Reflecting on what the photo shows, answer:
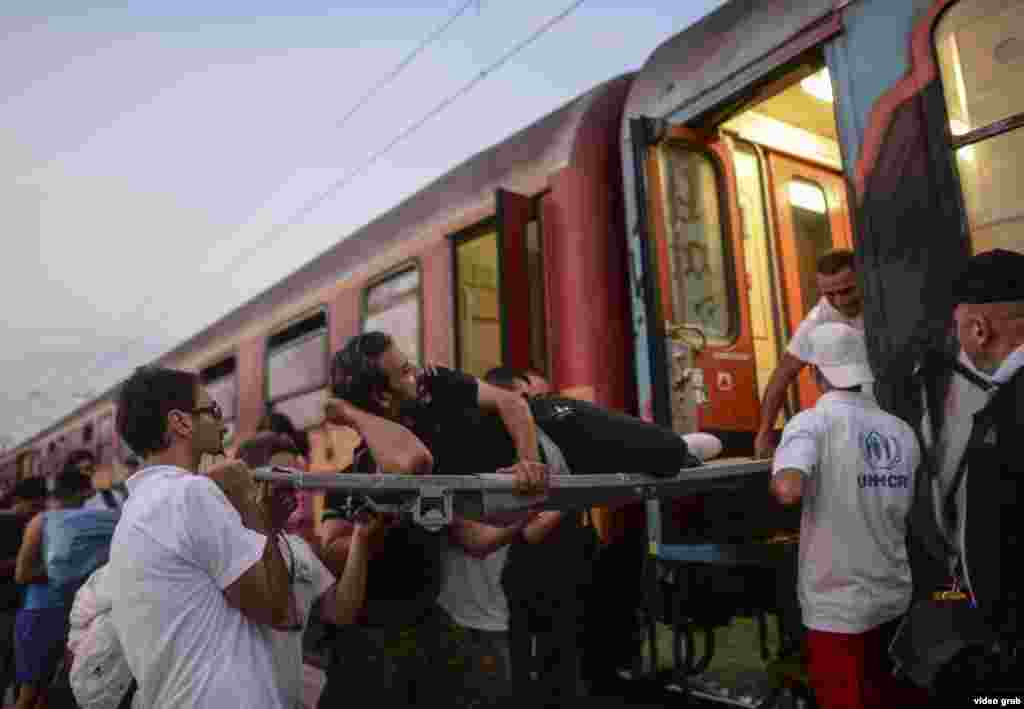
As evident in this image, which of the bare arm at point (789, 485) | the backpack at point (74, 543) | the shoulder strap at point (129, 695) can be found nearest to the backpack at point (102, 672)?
the shoulder strap at point (129, 695)

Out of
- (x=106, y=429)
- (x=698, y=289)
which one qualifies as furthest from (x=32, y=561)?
(x=106, y=429)

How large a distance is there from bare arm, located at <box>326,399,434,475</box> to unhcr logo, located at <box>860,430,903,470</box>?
1.21 meters

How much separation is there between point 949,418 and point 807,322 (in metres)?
0.87

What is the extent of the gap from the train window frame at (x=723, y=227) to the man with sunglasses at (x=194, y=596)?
2339 millimetres

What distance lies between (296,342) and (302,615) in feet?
15.1

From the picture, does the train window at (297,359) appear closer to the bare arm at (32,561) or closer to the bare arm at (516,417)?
the bare arm at (32,561)

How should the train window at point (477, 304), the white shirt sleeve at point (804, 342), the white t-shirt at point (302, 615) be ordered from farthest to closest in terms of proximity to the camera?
the train window at point (477, 304), the white shirt sleeve at point (804, 342), the white t-shirt at point (302, 615)

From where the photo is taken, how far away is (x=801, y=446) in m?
2.08

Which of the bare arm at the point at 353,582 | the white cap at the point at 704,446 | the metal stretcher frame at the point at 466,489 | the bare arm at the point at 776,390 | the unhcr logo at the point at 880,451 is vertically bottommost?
the bare arm at the point at 353,582

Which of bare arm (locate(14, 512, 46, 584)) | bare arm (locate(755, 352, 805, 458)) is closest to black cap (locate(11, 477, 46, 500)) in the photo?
bare arm (locate(14, 512, 46, 584))

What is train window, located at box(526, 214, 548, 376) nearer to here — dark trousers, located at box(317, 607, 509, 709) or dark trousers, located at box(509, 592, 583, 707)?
dark trousers, located at box(509, 592, 583, 707)

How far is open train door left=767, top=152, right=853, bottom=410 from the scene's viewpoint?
13.5ft

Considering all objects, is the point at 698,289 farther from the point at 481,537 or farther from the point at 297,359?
the point at 297,359

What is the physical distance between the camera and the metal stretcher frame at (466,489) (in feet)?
5.56
